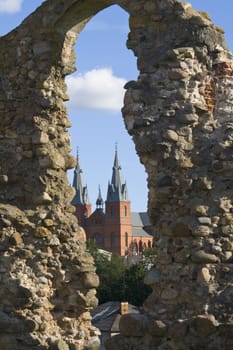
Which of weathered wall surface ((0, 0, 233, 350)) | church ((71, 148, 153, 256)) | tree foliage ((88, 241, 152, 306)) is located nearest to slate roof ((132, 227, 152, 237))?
church ((71, 148, 153, 256))

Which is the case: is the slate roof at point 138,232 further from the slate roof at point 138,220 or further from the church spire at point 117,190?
the church spire at point 117,190

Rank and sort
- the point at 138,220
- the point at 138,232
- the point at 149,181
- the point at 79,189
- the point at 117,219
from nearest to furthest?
the point at 149,181 < the point at 79,189 < the point at 117,219 < the point at 138,232 < the point at 138,220

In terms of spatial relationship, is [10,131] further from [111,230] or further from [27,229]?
[111,230]

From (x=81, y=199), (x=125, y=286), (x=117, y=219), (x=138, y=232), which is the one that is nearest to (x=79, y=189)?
(x=81, y=199)

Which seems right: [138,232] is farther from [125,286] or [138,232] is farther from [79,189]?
[125,286]

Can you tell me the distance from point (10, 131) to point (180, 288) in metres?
2.79

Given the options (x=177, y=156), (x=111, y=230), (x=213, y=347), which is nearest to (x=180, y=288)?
(x=213, y=347)

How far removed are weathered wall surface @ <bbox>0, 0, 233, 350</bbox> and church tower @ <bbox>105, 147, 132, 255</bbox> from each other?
10904 cm

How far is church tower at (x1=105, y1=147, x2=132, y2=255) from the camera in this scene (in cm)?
11869

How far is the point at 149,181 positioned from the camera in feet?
19.7

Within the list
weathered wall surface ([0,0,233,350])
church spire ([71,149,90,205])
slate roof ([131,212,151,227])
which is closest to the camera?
weathered wall surface ([0,0,233,350])

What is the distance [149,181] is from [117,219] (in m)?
117

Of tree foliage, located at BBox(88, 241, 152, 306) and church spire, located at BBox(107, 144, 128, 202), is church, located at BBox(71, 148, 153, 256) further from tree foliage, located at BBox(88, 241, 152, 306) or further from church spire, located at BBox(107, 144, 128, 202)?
tree foliage, located at BBox(88, 241, 152, 306)

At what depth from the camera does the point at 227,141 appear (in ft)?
19.1
